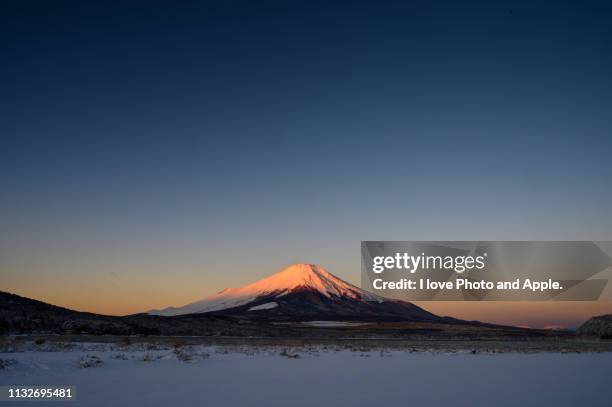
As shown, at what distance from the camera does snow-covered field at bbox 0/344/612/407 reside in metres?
11.1

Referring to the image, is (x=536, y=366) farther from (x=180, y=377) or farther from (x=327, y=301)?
(x=327, y=301)

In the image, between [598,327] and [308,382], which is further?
[598,327]

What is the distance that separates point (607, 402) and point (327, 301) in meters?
170

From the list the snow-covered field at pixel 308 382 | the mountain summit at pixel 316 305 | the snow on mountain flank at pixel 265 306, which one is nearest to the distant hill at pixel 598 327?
the snow-covered field at pixel 308 382

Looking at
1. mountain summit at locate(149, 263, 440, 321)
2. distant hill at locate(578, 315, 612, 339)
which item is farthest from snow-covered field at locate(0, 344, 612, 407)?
mountain summit at locate(149, 263, 440, 321)

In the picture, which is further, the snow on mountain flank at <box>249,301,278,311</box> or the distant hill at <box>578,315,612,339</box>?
the snow on mountain flank at <box>249,301,278,311</box>

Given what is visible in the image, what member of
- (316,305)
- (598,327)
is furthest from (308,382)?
(316,305)

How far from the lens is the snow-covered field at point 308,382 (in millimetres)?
11148

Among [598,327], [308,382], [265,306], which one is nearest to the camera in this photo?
[308,382]

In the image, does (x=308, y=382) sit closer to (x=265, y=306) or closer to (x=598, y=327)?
(x=598, y=327)

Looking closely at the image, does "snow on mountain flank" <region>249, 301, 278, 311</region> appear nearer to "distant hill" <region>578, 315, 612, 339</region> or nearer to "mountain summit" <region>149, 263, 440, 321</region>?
"mountain summit" <region>149, 263, 440, 321</region>

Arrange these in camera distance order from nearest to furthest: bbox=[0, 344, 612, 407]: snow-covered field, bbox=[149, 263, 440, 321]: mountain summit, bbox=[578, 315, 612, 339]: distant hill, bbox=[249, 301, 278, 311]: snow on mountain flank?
bbox=[0, 344, 612, 407]: snow-covered field → bbox=[578, 315, 612, 339]: distant hill → bbox=[149, 263, 440, 321]: mountain summit → bbox=[249, 301, 278, 311]: snow on mountain flank

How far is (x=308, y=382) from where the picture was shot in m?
14.6

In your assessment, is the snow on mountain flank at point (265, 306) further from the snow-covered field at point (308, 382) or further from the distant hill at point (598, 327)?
the snow-covered field at point (308, 382)
